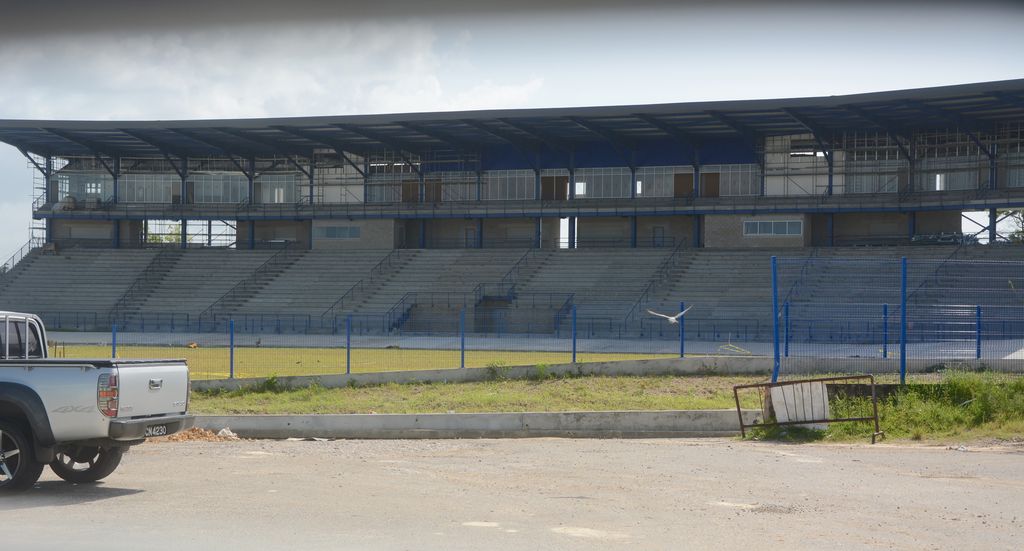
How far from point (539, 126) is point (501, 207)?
5.68m

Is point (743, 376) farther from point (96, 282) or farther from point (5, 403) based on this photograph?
point (96, 282)

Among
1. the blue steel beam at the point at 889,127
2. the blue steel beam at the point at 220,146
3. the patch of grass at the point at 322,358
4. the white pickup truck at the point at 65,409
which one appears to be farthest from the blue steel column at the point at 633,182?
the white pickup truck at the point at 65,409

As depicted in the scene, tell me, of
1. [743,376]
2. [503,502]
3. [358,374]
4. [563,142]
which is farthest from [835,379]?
[563,142]

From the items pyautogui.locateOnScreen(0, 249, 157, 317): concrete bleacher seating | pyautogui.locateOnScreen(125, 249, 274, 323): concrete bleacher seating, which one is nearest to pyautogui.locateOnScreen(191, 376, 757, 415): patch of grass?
pyautogui.locateOnScreen(125, 249, 274, 323): concrete bleacher seating

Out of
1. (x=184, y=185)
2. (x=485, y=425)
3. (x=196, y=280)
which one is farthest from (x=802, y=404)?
(x=184, y=185)

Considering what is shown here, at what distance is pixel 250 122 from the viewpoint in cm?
6097

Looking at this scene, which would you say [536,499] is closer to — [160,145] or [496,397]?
[496,397]

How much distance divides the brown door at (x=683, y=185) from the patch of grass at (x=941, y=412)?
43479mm

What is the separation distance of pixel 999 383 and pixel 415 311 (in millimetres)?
38148

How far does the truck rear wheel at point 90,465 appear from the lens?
13273 millimetres

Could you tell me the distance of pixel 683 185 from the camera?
62.7 metres

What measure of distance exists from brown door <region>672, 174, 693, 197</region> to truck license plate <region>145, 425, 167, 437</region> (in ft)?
171

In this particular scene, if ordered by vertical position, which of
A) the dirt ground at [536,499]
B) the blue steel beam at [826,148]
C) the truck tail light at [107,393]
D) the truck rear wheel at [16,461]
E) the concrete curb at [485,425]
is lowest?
the concrete curb at [485,425]

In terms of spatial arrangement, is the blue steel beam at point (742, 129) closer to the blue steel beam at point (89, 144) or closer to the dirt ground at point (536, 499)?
the blue steel beam at point (89, 144)
